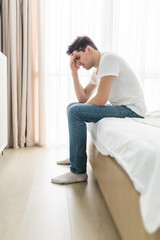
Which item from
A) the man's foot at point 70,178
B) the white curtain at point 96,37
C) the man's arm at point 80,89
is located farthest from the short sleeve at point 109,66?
the white curtain at point 96,37

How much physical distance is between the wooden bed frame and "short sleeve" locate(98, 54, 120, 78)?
521mm

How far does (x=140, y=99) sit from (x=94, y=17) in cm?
144

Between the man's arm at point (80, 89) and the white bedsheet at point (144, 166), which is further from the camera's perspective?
the man's arm at point (80, 89)

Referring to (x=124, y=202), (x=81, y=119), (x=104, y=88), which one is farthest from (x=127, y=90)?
(x=124, y=202)

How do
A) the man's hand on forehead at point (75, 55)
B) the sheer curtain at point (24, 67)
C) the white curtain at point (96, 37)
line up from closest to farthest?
the man's hand on forehead at point (75, 55), the sheer curtain at point (24, 67), the white curtain at point (96, 37)

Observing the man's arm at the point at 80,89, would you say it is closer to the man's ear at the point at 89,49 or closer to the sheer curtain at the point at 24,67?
the man's ear at the point at 89,49

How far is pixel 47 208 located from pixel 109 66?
0.87 metres

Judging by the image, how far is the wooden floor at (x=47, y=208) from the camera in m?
0.93

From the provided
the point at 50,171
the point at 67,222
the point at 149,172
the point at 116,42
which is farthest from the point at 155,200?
the point at 116,42

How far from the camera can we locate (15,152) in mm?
2211

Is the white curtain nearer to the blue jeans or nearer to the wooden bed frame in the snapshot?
the blue jeans

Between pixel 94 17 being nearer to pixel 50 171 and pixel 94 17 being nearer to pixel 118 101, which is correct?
pixel 118 101

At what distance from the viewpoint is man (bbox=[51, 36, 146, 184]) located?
4.35ft

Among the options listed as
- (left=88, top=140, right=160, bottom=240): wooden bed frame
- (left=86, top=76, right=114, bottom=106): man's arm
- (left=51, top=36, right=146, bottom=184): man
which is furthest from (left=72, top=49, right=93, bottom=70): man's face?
(left=88, top=140, right=160, bottom=240): wooden bed frame
